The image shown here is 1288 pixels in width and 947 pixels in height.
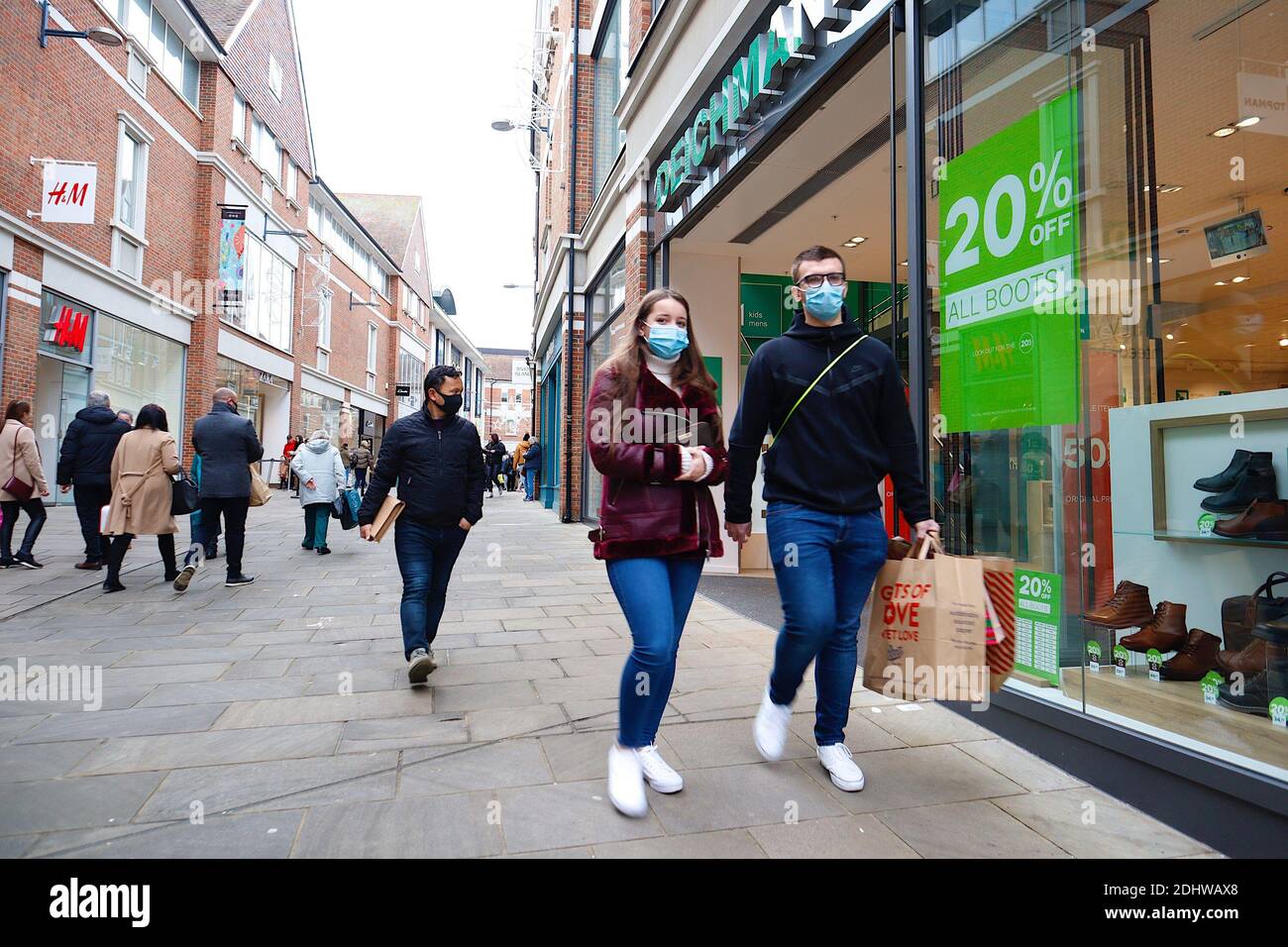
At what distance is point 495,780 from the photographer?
2932 millimetres

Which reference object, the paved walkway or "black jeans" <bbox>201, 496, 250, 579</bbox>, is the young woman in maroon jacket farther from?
"black jeans" <bbox>201, 496, 250, 579</bbox>

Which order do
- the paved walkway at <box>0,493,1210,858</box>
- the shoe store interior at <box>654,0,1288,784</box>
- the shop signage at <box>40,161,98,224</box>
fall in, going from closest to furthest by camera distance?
the paved walkway at <box>0,493,1210,858</box> < the shoe store interior at <box>654,0,1288,784</box> < the shop signage at <box>40,161,98,224</box>

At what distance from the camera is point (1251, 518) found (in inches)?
127

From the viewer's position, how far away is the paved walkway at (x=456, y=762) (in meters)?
2.47

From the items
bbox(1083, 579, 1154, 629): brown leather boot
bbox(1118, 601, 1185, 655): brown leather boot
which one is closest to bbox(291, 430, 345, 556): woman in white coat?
bbox(1083, 579, 1154, 629): brown leather boot

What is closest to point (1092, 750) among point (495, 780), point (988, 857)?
point (988, 857)

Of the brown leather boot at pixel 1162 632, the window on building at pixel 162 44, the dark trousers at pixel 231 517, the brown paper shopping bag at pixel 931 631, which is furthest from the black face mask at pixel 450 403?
the window on building at pixel 162 44

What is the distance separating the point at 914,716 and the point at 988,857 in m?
1.42

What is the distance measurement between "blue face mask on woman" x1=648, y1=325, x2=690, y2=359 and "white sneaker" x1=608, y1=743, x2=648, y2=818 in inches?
56.1

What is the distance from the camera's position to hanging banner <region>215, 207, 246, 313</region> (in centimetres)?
2011

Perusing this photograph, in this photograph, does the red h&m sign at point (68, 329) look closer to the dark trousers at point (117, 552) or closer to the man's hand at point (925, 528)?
the dark trousers at point (117, 552)

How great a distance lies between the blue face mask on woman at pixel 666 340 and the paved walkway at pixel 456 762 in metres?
1.62

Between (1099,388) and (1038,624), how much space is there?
1121mm

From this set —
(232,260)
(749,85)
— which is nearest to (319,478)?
(749,85)
